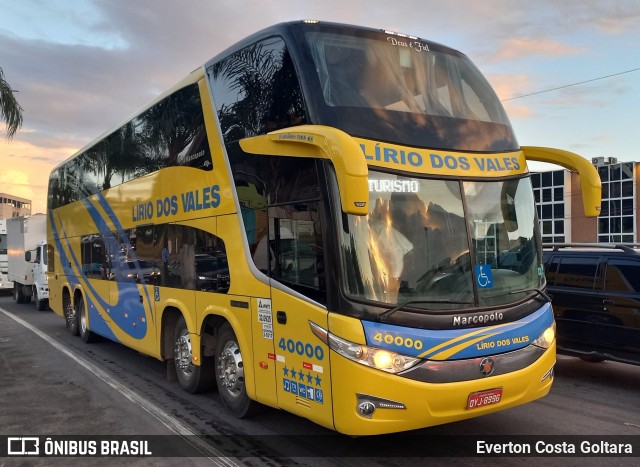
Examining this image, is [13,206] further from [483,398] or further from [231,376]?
[483,398]

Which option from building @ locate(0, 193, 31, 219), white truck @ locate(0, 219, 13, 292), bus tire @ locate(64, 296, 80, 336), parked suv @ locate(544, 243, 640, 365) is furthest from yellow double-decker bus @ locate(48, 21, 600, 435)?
building @ locate(0, 193, 31, 219)

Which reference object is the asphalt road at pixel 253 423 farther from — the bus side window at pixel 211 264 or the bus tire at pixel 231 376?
the bus side window at pixel 211 264

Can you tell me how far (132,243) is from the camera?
9.43 meters

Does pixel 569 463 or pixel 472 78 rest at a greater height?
pixel 472 78

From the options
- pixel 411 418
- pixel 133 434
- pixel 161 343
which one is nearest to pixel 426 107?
pixel 411 418

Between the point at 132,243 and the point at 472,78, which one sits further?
the point at 132,243

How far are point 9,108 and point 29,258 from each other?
8.67 metres

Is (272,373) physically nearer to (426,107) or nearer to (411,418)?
(411,418)

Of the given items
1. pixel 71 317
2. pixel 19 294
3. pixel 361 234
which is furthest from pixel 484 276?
Answer: pixel 19 294

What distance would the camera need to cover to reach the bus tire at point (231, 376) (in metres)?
6.45

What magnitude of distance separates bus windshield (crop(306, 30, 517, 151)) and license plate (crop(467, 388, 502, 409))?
2.27 metres

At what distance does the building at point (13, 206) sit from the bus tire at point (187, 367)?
A: 345 ft

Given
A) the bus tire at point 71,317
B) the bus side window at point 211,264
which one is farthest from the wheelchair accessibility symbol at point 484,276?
the bus tire at point 71,317

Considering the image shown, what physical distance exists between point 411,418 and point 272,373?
5.25 feet
